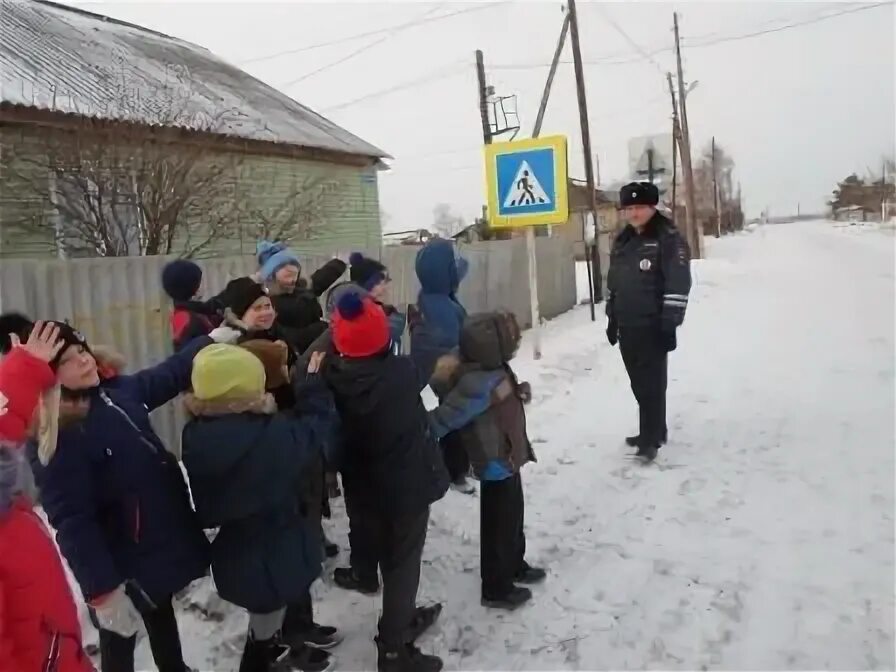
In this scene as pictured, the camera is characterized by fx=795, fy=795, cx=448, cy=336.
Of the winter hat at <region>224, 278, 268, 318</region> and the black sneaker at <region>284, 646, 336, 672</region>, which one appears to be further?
the winter hat at <region>224, 278, 268, 318</region>

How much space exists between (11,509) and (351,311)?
1299 mm

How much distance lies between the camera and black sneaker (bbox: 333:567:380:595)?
3.80 m

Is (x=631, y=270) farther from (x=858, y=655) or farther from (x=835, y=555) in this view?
(x=858, y=655)

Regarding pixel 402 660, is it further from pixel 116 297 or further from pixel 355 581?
pixel 116 297

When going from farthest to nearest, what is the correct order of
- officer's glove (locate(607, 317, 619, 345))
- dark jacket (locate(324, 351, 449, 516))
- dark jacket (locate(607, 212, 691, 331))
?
officer's glove (locate(607, 317, 619, 345)) → dark jacket (locate(607, 212, 691, 331)) → dark jacket (locate(324, 351, 449, 516))

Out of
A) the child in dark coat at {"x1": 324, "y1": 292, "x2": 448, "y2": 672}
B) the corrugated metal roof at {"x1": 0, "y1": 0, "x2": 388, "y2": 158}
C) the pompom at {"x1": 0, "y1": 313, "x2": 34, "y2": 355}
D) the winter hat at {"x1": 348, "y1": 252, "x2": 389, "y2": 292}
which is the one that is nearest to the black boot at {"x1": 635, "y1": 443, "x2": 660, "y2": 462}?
the winter hat at {"x1": 348, "y1": 252, "x2": 389, "y2": 292}

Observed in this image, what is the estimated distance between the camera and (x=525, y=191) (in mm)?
8805

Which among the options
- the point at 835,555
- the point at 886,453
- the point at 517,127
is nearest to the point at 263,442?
the point at 835,555

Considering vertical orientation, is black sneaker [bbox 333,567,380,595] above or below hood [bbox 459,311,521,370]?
below

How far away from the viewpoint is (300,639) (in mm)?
3354

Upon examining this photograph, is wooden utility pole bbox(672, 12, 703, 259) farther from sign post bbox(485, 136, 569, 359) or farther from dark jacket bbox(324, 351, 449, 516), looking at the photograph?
dark jacket bbox(324, 351, 449, 516)

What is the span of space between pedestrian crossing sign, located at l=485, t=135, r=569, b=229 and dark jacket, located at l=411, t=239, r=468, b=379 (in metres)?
4.29

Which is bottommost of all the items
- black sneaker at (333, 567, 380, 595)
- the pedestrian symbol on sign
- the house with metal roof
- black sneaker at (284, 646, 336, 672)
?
black sneaker at (284, 646, 336, 672)

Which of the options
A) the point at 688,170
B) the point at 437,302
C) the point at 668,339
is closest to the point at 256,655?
the point at 437,302
